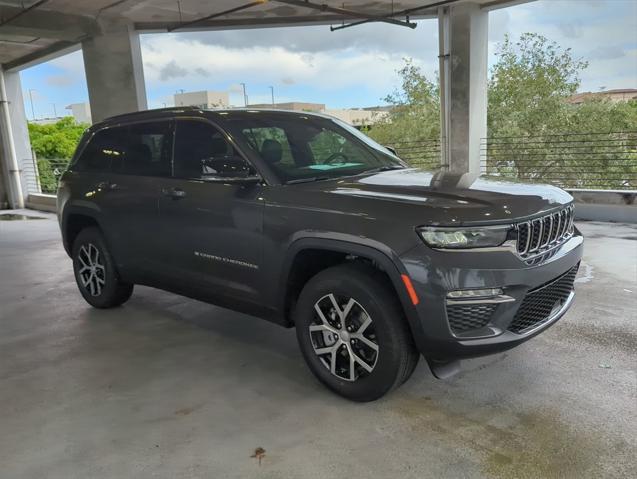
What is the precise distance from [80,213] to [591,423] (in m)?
4.23

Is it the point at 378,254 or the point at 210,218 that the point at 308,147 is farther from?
the point at 378,254

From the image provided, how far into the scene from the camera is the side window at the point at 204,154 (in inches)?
129

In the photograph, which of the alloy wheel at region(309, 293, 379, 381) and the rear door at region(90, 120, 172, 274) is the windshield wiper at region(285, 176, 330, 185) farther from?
the rear door at region(90, 120, 172, 274)

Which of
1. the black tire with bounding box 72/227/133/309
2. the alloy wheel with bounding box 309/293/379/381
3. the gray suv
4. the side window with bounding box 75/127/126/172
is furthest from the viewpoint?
the black tire with bounding box 72/227/133/309

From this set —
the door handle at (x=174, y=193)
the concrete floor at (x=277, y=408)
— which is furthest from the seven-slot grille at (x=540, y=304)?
the door handle at (x=174, y=193)

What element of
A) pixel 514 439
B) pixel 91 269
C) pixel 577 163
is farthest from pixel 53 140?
pixel 514 439

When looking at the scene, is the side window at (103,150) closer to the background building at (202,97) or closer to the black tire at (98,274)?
the black tire at (98,274)

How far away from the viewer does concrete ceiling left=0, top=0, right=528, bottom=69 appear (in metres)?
9.36

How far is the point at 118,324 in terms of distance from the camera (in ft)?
14.6

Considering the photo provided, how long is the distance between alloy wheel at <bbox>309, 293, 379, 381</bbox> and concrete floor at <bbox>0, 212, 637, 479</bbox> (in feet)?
0.69

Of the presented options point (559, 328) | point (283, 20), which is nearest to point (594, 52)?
point (283, 20)

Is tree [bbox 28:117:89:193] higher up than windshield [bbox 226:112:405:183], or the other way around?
tree [bbox 28:117:89:193]

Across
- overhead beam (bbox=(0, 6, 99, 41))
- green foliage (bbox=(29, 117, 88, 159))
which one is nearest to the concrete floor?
overhead beam (bbox=(0, 6, 99, 41))

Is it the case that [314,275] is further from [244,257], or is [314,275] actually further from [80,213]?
[80,213]
